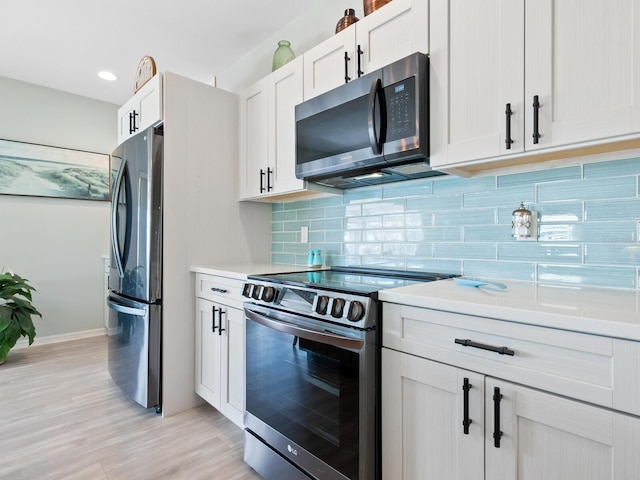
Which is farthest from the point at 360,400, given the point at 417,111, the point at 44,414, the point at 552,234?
the point at 44,414

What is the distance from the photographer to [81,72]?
3.43 metres

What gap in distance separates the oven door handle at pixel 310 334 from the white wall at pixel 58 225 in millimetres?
3268

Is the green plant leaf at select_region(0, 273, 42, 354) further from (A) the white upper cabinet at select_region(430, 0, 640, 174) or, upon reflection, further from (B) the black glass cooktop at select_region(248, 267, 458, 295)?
(A) the white upper cabinet at select_region(430, 0, 640, 174)

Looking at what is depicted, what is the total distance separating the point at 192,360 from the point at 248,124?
1699 millimetres

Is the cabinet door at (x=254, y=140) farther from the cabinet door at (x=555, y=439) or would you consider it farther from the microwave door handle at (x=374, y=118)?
the cabinet door at (x=555, y=439)

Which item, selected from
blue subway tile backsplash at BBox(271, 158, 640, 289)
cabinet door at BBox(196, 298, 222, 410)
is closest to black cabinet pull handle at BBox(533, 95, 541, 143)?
blue subway tile backsplash at BBox(271, 158, 640, 289)

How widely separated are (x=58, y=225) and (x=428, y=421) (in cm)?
428

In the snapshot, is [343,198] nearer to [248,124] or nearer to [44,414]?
[248,124]

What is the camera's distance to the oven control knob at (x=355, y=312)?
1226mm

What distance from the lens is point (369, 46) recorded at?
1.67 m

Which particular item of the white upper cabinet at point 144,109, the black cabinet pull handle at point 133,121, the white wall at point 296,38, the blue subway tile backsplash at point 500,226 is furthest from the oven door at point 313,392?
the white wall at point 296,38

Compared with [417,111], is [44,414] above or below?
below

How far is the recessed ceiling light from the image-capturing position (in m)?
3.45

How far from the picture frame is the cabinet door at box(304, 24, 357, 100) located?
3271mm
